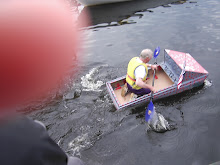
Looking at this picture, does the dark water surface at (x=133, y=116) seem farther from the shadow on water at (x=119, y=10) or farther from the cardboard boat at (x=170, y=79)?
the shadow on water at (x=119, y=10)

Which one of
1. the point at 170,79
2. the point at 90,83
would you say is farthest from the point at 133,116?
the point at 90,83

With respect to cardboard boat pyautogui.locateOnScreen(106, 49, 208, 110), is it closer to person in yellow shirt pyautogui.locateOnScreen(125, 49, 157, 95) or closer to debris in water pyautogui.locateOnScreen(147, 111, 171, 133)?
person in yellow shirt pyautogui.locateOnScreen(125, 49, 157, 95)

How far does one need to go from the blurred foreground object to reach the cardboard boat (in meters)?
4.72

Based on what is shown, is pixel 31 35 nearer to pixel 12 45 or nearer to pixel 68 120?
pixel 12 45

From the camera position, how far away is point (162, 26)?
11336mm

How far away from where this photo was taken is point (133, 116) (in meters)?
5.78

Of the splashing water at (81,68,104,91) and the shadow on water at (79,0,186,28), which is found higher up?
the shadow on water at (79,0,186,28)

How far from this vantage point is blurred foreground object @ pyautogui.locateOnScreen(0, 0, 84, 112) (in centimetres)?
81

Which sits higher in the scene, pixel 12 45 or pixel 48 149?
pixel 12 45

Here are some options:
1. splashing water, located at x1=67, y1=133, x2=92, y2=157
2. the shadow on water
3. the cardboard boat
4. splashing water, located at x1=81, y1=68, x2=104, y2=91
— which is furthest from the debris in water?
the shadow on water

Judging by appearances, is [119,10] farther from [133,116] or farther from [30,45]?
[30,45]

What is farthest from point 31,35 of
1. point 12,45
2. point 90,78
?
point 90,78

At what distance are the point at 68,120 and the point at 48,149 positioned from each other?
4.60 metres

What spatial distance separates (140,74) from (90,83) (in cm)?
258
